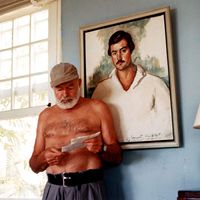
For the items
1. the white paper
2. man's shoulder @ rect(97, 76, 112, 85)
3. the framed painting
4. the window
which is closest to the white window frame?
the window

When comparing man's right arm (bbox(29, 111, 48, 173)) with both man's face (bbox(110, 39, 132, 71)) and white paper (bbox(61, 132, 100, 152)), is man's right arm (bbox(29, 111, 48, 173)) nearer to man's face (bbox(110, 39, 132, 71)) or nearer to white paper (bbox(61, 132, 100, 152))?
white paper (bbox(61, 132, 100, 152))

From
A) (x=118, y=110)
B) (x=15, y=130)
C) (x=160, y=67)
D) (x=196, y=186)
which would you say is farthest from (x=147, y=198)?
(x=15, y=130)

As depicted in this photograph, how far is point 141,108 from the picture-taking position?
72.8 inches

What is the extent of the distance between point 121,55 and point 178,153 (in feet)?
2.16

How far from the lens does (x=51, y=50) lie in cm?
230

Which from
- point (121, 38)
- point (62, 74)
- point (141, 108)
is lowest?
point (141, 108)

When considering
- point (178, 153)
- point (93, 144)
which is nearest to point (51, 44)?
point (93, 144)

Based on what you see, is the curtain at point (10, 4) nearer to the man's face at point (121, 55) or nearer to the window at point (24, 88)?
the window at point (24, 88)

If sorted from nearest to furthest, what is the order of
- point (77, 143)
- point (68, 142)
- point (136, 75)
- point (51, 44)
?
1. point (77, 143)
2. point (68, 142)
3. point (136, 75)
4. point (51, 44)

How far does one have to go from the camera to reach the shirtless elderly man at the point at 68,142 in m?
1.70

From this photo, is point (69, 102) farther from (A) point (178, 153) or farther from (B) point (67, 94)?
(A) point (178, 153)

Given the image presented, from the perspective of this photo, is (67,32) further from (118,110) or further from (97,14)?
(118,110)

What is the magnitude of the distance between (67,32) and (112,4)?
0.36 meters

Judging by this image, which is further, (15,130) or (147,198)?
(15,130)
